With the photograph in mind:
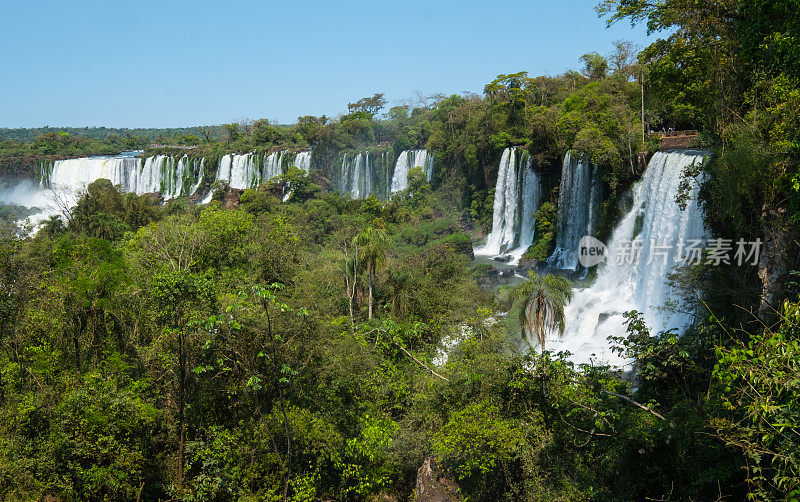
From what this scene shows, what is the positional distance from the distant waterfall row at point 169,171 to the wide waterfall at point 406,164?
8.88 meters

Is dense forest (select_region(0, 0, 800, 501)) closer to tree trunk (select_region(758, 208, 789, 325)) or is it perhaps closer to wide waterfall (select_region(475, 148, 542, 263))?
tree trunk (select_region(758, 208, 789, 325))

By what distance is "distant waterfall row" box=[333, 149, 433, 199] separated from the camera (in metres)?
45.4

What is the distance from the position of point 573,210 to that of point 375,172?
80.8 ft

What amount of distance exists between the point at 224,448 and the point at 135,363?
142 inches

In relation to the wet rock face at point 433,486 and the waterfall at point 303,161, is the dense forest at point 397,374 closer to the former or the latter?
the wet rock face at point 433,486

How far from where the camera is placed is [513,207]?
33250mm

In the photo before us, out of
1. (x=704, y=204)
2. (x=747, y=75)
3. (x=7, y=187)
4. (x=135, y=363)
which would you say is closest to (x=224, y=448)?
(x=135, y=363)

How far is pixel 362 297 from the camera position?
1966 centimetres

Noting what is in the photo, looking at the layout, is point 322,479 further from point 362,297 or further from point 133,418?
point 362,297

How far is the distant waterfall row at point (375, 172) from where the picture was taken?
4544 cm

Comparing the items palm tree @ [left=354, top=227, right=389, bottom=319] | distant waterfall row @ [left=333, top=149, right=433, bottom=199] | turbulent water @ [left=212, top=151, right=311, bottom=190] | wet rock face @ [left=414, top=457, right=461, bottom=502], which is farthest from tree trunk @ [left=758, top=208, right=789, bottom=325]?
turbulent water @ [left=212, top=151, right=311, bottom=190]

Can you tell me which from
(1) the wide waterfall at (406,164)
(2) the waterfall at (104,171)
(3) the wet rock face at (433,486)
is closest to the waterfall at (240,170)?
(2) the waterfall at (104,171)

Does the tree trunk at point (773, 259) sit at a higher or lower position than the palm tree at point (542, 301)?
higher

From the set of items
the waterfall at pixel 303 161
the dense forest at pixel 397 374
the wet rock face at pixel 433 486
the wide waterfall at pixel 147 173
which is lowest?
the wet rock face at pixel 433 486
